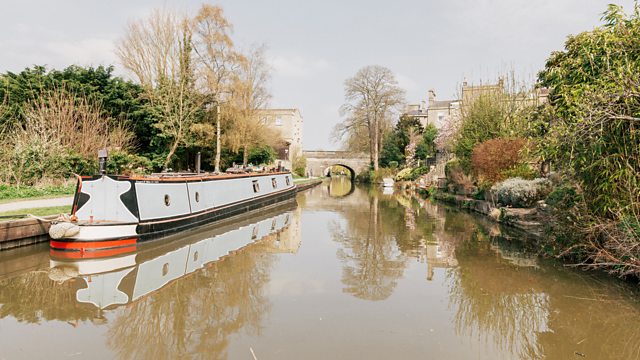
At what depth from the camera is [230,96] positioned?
2098 cm

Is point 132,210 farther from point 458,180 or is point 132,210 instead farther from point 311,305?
point 458,180

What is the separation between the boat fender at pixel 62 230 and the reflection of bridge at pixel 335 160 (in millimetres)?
37028

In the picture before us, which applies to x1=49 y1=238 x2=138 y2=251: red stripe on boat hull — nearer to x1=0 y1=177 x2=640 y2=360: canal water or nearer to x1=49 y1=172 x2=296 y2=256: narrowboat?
x1=49 y1=172 x2=296 y2=256: narrowboat

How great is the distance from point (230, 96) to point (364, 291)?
16.9 meters

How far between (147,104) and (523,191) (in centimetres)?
1692

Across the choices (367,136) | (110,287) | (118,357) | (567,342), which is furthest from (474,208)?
(367,136)

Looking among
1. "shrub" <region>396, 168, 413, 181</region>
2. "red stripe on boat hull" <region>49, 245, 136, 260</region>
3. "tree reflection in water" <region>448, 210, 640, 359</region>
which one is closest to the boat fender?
"red stripe on boat hull" <region>49, 245, 136, 260</region>

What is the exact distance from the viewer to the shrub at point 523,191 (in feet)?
39.5

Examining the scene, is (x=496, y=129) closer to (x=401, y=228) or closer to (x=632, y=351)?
(x=401, y=228)

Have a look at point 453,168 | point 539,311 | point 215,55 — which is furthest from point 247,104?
point 539,311

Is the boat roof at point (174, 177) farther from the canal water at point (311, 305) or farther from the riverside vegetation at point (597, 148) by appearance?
the riverside vegetation at point (597, 148)

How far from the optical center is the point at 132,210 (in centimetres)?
862

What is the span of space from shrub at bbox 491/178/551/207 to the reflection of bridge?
30292 millimetres

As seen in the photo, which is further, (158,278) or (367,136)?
(367,136)
